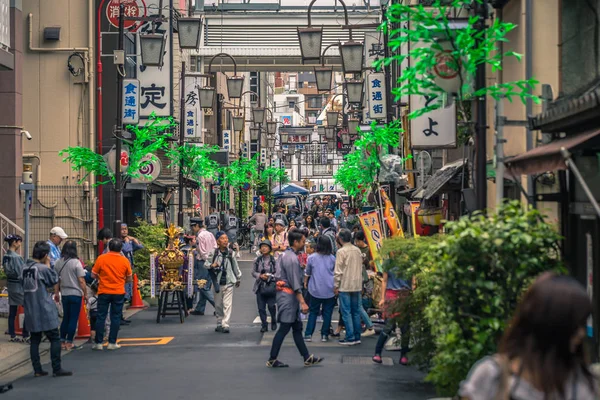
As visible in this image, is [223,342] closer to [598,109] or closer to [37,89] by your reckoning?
[598,109]

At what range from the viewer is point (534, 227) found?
737 centimetres

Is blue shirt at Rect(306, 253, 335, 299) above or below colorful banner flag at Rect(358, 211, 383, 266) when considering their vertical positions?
below

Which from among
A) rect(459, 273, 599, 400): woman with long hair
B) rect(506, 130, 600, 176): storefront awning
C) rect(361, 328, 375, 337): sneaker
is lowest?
rect(361, 328, 375, 337): sneaker

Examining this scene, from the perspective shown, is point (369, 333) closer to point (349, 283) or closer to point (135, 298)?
point (349, 283)

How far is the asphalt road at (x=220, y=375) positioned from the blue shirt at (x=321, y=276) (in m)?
0.85

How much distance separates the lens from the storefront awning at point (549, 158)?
26.2 ft

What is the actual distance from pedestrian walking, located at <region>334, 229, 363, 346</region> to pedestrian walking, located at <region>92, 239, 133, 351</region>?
3272mm

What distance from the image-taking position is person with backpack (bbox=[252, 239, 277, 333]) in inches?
648

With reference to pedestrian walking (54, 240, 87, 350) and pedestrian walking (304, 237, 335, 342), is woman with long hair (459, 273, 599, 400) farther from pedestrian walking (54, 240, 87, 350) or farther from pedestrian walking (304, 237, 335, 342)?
pedestrian walking (304, 237, 335, 342)

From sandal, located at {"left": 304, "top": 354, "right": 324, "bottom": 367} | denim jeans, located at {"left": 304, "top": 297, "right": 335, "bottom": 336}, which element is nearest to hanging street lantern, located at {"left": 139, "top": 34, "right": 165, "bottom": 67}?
denim jeans, located at {"left": 304, "top": 297, "right": 335, "bottom": 336}

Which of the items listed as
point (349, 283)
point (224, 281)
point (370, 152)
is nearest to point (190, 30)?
point (370, 152)

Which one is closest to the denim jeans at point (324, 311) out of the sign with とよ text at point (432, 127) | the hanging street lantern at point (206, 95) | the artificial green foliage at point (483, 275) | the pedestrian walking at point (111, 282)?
the pedestrian walking at point (111, 282)

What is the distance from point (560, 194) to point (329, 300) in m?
5.34

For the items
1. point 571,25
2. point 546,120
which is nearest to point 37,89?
point 571,25
